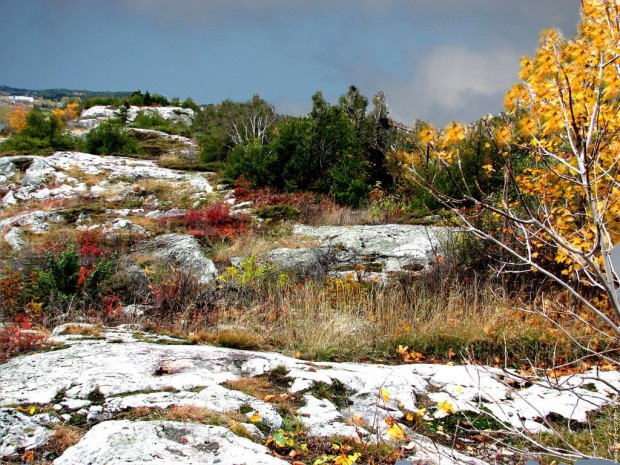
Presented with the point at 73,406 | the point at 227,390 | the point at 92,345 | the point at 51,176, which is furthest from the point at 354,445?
the point at 51,176

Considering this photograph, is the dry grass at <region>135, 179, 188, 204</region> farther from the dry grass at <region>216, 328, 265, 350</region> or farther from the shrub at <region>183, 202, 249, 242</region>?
the dry grass at <region>216, 328, 265, 350</region>

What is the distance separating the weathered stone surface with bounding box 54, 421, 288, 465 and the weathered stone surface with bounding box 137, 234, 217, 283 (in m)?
5.44

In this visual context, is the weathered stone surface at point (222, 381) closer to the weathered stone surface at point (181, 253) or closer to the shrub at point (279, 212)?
the weathered stone surface at point (181, 253)

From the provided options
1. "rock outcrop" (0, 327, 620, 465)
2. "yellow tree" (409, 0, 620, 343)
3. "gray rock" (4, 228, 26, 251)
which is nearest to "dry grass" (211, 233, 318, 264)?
"gray rock" (4, 228, 26, 251)

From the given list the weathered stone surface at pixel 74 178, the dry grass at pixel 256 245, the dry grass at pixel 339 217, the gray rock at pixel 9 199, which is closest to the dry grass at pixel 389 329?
the dry grass at pixel 256 245

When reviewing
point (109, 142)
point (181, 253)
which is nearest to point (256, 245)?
point (181, 253)

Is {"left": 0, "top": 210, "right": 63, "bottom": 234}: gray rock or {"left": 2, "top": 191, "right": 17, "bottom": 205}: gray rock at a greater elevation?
{"left": 2, "top": 191, "right": 17, "bottom": 205}: gray rock

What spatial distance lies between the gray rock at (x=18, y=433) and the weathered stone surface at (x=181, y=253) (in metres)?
5.26

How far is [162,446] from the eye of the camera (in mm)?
2246

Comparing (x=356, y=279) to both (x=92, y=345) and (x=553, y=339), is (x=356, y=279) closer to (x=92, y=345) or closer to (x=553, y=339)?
(x=553, y=339)

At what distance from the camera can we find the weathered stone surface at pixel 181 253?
840cm

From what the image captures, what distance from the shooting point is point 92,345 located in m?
3.93

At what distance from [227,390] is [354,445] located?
951 millimetres

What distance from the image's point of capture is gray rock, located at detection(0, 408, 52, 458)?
229cm
